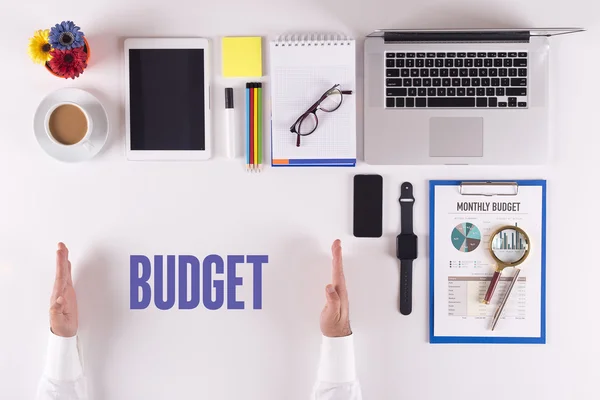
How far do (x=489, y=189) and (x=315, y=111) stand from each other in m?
0.45

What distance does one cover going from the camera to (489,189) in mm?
1160

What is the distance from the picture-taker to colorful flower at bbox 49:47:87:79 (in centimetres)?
107

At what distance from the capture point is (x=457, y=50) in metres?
1.12

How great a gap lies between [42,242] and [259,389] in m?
0.63

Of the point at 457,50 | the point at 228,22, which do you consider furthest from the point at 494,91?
the point at 228,22

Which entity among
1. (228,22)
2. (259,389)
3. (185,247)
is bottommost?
(259,389)

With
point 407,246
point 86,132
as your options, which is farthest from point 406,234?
point 86,132

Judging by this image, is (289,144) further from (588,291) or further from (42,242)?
(588,291)

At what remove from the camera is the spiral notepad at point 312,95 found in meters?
1.13

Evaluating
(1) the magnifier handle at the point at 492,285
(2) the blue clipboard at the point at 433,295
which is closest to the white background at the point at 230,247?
(2) the blue clipboard at the point at 433,295

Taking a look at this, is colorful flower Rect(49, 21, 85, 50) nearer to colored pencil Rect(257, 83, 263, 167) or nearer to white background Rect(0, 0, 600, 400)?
white background Rect(0, 0, 600, 400)

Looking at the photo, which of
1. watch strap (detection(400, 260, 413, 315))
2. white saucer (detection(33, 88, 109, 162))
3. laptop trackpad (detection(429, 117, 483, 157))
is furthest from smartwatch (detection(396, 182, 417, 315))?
white saucer (detection(33, 88, 109, 162))

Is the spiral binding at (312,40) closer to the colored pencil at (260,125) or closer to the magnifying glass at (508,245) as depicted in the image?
the colored pencil at (260,125)

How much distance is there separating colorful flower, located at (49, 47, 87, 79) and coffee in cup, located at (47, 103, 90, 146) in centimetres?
8
